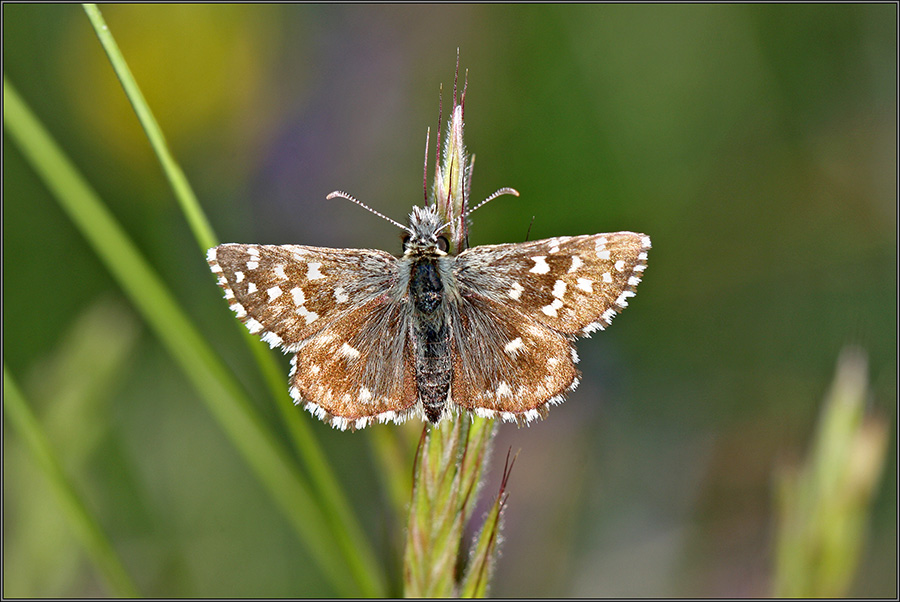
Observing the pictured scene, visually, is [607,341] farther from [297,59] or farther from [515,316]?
[297,59]

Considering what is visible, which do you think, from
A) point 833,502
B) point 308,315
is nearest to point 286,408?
point 308,315

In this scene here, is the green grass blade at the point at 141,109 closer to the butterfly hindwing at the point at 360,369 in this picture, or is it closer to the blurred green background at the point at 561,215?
→ the butterfly hindwing at the point at 360,369

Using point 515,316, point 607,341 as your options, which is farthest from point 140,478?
point 607,341

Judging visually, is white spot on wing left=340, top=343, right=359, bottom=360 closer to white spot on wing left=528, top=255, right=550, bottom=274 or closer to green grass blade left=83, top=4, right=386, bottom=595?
green grass blade left=83, top=4, right=386, bottom=595

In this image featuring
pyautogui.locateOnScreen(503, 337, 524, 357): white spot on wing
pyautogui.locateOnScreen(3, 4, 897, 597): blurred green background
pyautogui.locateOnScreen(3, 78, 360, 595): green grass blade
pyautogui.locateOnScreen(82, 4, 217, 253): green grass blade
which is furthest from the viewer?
pyautogui.locateOnScreen(3, 4, 897, 597): blurred green background

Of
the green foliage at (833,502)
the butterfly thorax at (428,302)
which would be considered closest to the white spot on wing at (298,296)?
the butterfly thorax at (428,302)

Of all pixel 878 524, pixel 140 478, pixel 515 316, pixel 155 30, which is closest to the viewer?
pixel 515 316

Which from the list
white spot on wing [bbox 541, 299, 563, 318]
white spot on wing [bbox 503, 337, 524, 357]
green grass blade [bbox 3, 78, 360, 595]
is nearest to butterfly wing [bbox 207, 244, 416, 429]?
green grass blade [bbox 3, 78, 360, 595]
